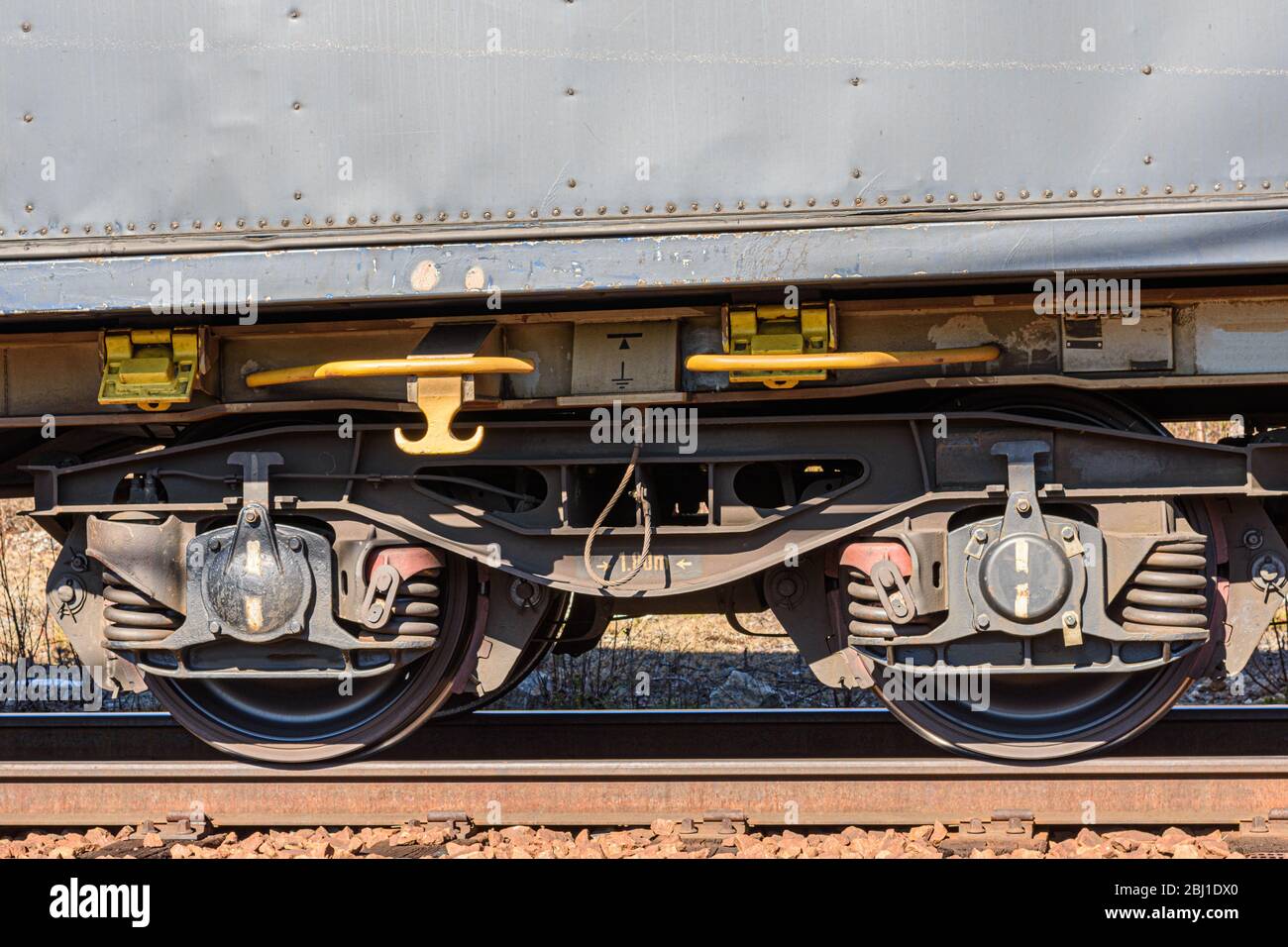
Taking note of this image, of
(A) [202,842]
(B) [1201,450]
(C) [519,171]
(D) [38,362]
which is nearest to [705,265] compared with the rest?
(C) [519,171]

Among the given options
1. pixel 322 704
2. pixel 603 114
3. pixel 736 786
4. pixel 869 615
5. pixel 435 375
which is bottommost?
pixel 736 786

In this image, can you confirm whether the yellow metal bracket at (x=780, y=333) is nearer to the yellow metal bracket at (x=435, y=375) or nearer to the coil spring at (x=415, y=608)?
the yellow metal bracket at (x=435, y=375)

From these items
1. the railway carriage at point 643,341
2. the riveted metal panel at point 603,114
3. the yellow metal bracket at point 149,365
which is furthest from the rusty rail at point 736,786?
the riveted metal panel at point 603,114

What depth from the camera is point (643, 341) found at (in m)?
4.25

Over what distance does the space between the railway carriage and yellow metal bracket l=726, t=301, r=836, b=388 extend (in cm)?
1

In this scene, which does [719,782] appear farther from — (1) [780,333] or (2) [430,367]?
(2) [430,367]

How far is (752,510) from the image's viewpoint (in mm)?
4457

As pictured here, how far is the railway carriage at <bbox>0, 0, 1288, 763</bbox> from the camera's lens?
12.1 feet

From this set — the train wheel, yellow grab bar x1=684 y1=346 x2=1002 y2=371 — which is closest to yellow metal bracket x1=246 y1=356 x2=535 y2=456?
yellow grab bar x1=684 y1=346 x2=1002 y2=371

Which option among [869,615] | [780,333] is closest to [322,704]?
[869,615]

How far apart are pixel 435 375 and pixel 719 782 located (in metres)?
1.92

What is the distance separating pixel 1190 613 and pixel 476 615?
2.70m

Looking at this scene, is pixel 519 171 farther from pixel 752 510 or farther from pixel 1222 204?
pixel 1222 204

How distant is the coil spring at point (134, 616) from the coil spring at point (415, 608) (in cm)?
89
